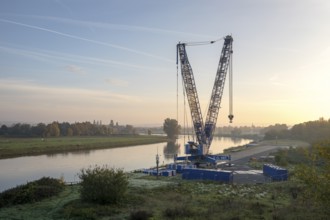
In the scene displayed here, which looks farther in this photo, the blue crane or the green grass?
the blue crane

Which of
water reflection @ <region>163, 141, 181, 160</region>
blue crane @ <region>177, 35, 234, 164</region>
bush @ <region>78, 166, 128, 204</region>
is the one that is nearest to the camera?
bush @ <region>78, 166, 128, 204</region>

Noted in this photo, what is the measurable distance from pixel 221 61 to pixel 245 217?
37728 mm

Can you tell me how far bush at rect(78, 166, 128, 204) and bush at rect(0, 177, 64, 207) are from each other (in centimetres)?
305

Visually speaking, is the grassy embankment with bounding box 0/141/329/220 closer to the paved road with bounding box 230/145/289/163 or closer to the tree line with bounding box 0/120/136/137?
the paved road with bounding box 230/145/289/163

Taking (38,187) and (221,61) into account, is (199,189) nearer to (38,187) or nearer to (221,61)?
(38,187)

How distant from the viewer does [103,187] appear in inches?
707

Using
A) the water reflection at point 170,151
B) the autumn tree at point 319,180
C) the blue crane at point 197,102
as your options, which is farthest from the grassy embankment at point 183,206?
the water reflection at point 170,151

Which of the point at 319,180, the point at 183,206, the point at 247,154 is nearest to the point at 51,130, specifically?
the point at 247,154

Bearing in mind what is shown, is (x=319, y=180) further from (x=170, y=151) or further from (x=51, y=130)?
(x=51, y=130)

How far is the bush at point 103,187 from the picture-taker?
17.8 m

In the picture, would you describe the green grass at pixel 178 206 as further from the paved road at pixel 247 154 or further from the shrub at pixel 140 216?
the paved road at pixel 247 154

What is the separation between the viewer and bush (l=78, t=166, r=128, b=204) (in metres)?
17.8

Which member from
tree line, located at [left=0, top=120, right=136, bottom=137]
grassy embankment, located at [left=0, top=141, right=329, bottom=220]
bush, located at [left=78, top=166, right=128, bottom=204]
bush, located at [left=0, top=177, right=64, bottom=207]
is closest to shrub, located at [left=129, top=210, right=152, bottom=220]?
grassy embankment, located at [left=0, top=141, right=329, bottom=220]

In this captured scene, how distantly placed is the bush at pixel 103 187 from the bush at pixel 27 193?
3.05 metres
